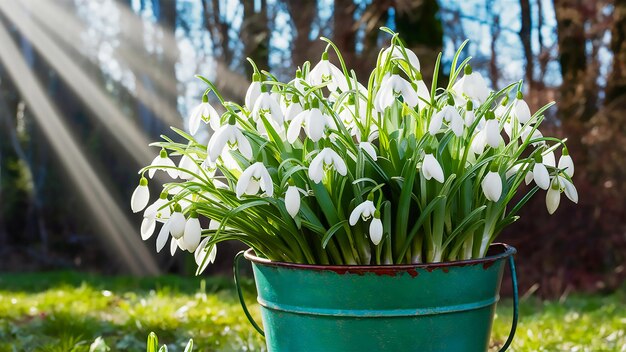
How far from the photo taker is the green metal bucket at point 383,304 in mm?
1522

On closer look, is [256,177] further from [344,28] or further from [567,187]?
[344,28]

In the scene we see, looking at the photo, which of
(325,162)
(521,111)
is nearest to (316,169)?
(325,162)

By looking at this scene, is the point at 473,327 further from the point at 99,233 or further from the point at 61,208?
the point at 61,208

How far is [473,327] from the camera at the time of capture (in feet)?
5.36

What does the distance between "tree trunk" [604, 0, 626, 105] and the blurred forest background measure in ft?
0.04

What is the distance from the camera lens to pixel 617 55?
6.55m

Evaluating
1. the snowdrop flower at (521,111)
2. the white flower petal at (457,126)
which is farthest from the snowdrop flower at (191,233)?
the snowdrop flower at (521,111)

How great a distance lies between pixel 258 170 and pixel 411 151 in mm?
420

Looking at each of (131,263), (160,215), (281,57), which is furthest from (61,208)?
(160,215)

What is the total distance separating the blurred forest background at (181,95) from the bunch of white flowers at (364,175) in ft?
14.9

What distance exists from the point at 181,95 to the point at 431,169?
838 cm

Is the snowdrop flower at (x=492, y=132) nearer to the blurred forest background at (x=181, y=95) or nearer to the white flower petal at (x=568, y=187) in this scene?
the white flower petal at (x=568, y=187)

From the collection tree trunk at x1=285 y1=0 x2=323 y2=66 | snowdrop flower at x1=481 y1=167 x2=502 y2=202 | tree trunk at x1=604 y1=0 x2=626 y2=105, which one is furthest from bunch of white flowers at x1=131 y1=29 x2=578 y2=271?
tree trunk at x1=604 y1=0 x2=626 y2=105

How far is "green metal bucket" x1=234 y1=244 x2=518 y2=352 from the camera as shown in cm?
152
